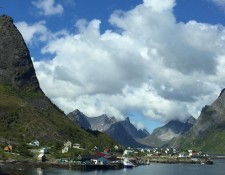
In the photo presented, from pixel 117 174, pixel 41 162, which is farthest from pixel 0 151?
pixel 117 174

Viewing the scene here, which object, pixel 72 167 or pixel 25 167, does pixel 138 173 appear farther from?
pixel 25 167

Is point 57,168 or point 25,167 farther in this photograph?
point 57,168

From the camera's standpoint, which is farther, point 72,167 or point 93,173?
point 72,167

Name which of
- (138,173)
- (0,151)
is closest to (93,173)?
(138,173)

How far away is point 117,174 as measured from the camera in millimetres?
188750

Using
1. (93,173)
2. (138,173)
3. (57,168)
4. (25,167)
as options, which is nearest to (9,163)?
(25,167)

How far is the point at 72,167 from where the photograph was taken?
199625mm

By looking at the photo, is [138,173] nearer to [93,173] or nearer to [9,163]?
[93,173]

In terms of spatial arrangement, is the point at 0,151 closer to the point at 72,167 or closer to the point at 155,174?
the point at 72,167

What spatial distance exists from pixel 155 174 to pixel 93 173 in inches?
1121

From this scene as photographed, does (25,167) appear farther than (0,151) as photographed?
No

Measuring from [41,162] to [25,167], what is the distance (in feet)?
59.0

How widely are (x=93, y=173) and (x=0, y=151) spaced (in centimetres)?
4198

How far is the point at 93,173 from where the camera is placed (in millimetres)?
186750
